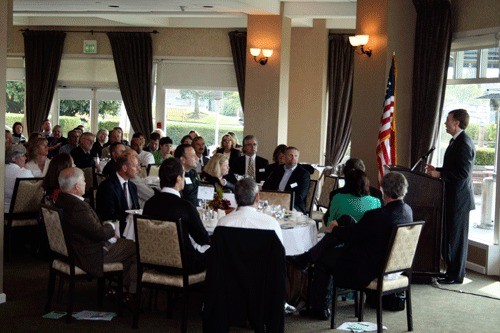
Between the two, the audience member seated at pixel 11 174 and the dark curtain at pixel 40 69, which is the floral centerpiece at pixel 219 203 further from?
the dark curtain at pixel 40 69

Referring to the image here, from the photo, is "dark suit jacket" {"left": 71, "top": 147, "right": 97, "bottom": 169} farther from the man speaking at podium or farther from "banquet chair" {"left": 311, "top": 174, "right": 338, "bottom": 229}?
the man speaking at podium

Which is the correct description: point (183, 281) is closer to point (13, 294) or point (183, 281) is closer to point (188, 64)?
point (13, 294)

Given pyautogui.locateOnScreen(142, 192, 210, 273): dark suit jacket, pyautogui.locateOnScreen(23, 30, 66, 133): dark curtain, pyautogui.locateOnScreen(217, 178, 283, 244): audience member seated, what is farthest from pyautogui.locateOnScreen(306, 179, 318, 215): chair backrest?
pyautogui.locateOnScreen(23, 30, 66, 133): dark curtain

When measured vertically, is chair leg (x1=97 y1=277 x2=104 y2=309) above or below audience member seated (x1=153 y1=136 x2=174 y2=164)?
below

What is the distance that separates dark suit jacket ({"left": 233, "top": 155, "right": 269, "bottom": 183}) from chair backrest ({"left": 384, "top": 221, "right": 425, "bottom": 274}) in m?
5.00

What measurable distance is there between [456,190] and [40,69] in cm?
1244

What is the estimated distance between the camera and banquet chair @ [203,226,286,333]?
557 centimetres

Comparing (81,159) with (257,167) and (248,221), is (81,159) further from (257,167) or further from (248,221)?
(248,221)

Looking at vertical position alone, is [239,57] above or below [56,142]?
above

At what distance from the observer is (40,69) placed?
18797 mm

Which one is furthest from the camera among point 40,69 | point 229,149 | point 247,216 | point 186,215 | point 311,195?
point 40,69

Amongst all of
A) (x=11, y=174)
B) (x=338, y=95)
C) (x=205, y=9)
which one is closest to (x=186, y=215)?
(x=11, y=174)

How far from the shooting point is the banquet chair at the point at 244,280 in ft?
18.3

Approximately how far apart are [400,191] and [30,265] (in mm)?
4618
